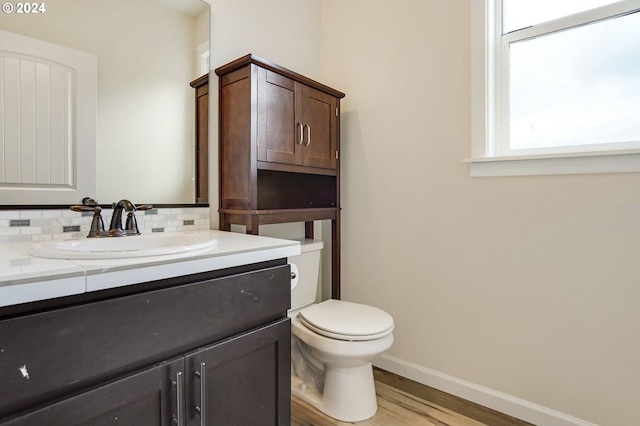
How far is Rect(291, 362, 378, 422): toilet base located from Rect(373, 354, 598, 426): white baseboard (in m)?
0.37

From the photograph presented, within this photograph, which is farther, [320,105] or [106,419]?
[320,105]

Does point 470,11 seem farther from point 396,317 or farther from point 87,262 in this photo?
point 87,262

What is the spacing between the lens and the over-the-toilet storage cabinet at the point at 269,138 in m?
1.51

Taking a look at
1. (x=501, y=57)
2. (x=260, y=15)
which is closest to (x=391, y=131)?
(x=501, y=57)

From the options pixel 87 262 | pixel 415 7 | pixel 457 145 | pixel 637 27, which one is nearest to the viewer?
pixel 87 262

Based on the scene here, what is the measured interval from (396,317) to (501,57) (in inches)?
56.8

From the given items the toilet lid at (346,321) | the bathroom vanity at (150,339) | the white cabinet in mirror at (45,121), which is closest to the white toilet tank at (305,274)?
the toilet lid at (346,321)

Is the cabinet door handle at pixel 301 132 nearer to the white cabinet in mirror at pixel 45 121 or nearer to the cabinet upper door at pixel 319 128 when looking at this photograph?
the cabinet upper door at pixel 319 128

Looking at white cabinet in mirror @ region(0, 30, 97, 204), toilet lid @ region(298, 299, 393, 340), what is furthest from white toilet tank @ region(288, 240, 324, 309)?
white cabinet in mirror @ region(0, 30, 97, 204)

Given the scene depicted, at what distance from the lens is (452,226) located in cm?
171

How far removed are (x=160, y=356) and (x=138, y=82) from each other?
1121 millimetres

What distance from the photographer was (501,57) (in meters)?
1.62

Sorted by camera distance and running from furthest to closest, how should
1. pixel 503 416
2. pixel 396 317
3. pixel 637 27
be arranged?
pixel 396 317 → pixel 503 416 → pixel 637 27

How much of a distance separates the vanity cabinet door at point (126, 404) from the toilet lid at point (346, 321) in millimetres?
710
